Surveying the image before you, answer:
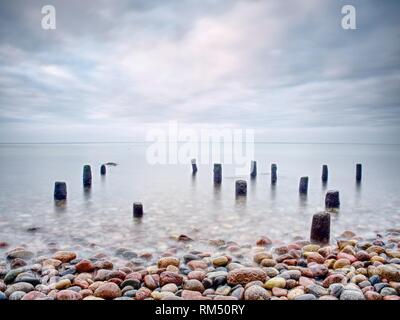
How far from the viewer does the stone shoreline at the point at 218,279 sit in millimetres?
3821

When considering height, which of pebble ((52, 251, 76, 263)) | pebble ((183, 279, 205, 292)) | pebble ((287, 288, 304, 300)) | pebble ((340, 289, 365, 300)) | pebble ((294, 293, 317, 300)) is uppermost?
pebble ((340, 289, 365, 300))

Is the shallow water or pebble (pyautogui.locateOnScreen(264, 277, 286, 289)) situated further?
the shallow water

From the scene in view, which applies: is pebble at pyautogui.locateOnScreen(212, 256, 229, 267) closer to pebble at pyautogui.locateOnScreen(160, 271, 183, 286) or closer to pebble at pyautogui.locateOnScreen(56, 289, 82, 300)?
pebble at pyautogui.locateOnScreen(160, 271, 183, 286)

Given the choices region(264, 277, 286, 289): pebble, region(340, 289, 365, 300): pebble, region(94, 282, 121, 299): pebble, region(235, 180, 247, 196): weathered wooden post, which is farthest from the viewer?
region(235, 180, 247, 196): weathered wooden post

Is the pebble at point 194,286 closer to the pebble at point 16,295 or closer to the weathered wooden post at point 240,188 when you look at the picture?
the pebble at point 16,295

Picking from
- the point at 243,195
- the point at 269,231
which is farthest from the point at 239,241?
the point at 243,195

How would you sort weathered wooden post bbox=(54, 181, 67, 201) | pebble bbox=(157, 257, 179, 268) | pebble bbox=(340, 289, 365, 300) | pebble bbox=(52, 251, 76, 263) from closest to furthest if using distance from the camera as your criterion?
pebble bbox=(340, 289, 365, 300), pebble bbox=(157, 257, 179, 268), pebble bbox=(52, 251, 76, 263), weathered wooden post bbox=(54, 181, 67, 201)

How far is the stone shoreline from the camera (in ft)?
12.5

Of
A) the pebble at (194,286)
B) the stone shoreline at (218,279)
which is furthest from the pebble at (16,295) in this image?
the pebble at (194,286)

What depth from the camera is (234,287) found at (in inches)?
160

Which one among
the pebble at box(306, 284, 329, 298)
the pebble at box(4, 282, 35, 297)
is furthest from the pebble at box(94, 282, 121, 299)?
the pebble at box(306, 284, 329, 298)

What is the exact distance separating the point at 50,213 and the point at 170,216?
13.5 feet
